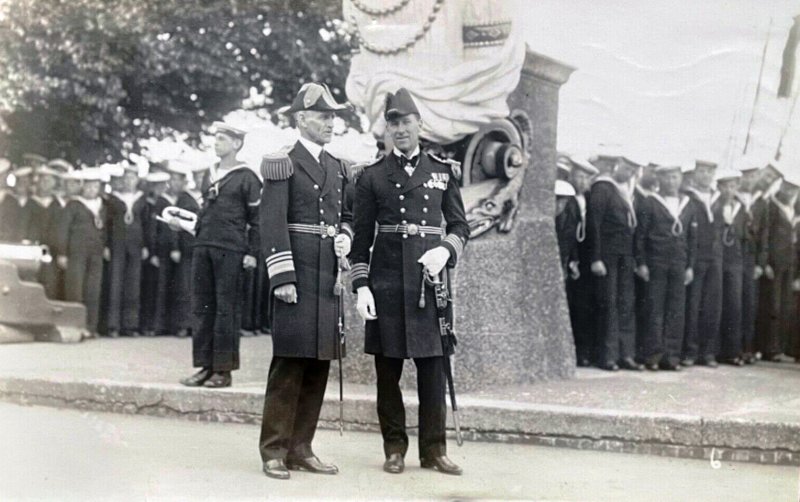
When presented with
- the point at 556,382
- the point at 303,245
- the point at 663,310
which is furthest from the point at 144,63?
the point at 663,310

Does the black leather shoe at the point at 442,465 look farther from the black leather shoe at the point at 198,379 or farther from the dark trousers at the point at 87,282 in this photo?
the dark trousers at the point at 87,282

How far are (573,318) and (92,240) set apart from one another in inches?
119

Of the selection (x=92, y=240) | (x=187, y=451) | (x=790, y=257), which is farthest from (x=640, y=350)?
(x=92, y=240)

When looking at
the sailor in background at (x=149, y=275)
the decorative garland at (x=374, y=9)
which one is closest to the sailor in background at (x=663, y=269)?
the decorative garland at (x=374, y=9)

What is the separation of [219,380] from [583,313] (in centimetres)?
239

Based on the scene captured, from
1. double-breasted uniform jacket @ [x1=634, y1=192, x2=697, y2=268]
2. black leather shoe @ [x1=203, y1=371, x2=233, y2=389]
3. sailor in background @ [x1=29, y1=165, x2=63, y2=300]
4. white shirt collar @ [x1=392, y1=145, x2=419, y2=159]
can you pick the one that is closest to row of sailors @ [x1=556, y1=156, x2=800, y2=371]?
double-breasted uniform jacket @ [x1=634, y1=192, x2=697, y2=268]

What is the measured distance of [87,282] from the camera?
682 cm

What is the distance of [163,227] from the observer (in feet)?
23.3

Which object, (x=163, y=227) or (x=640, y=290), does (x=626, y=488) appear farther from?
(x=163, y=227)

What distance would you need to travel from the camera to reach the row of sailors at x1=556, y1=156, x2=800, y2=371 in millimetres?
6625

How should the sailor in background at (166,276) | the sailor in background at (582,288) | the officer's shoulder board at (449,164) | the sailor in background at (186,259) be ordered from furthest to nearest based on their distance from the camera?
the sailor in background at (582,288)
the sailor in background at (166,276)
the sailor in background at (186,259)
the officer's shoulder board at (449,164)

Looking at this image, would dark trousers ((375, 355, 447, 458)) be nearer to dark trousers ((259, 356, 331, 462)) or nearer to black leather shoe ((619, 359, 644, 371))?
dark trousers ((259, 356, 331, 462))

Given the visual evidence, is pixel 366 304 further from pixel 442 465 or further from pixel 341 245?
pixel 442 465

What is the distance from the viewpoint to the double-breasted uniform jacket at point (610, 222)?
24.4 ft
